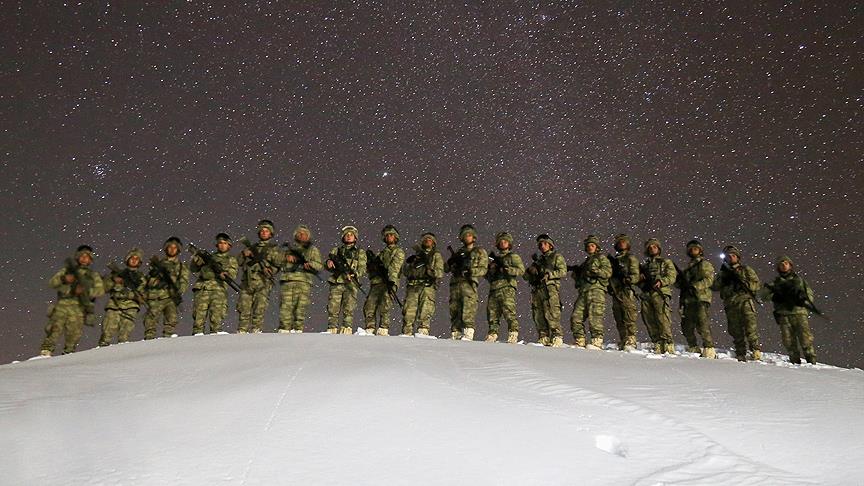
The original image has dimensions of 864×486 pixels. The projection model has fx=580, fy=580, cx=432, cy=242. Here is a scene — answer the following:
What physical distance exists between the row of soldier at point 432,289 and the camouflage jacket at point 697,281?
0.07ft

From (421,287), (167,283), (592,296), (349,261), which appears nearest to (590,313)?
(592,296)

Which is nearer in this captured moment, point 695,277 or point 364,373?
point 364,373

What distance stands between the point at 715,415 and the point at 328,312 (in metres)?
7.71

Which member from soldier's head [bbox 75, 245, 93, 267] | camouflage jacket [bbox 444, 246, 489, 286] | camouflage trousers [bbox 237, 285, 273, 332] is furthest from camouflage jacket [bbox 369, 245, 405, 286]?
soldier's head [bbox 75, 245, 93, 267]

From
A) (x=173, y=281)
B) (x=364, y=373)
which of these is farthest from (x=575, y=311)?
(x=173, y=281)

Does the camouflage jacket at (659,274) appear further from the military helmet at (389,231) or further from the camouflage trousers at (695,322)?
the military helmet at (389,231)

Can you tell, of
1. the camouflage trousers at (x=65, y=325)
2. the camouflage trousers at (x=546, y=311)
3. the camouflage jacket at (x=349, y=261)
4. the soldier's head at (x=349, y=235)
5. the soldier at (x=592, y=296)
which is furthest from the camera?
the soldier's head at (x=349, y=235)

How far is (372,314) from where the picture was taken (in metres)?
11.5

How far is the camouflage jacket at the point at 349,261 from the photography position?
37.3 ft

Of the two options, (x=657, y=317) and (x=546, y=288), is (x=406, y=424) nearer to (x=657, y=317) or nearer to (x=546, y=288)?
(x=546, y=288)

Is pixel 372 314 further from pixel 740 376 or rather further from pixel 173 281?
pixel 740 376

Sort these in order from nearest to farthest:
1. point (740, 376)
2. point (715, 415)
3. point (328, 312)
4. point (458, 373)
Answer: point (715, 415), point (458, 373), point (740, 376), point (328, 312)

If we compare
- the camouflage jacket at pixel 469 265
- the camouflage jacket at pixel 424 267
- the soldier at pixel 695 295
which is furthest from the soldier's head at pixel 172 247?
the soldier at pixel 695 295

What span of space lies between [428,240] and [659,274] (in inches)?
193
